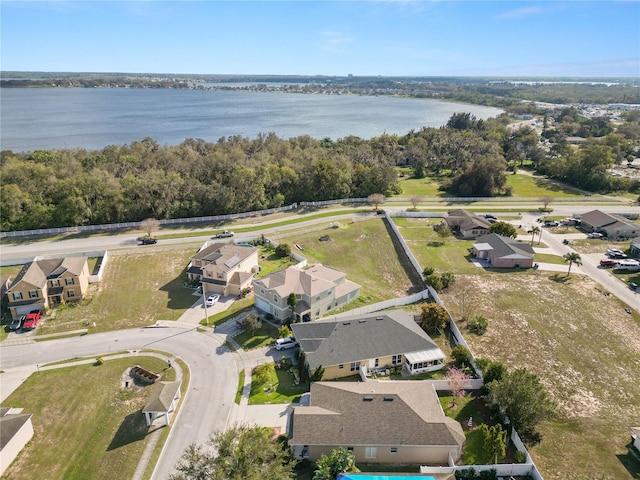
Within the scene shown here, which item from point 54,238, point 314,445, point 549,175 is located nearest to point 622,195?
point 549,175

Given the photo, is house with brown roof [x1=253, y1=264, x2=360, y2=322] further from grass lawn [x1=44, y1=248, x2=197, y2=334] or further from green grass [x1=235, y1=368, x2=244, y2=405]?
grass lawn [x1=44, y1=248, x2=197, y2=334]

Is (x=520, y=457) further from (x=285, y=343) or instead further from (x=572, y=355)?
(x=285, y=343)

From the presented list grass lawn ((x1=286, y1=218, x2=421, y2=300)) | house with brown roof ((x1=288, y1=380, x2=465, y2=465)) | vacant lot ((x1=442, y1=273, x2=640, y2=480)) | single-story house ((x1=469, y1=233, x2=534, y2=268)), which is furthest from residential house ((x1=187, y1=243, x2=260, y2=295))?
single-story house ((x1=469, y1=233, x2=534, y2=268))

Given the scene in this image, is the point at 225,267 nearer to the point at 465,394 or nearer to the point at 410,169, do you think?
the point at 465,394

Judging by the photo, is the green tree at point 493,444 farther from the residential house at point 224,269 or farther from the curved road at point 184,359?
the residential house at point 224,269

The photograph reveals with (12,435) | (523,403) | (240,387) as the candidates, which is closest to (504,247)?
(523,403)
